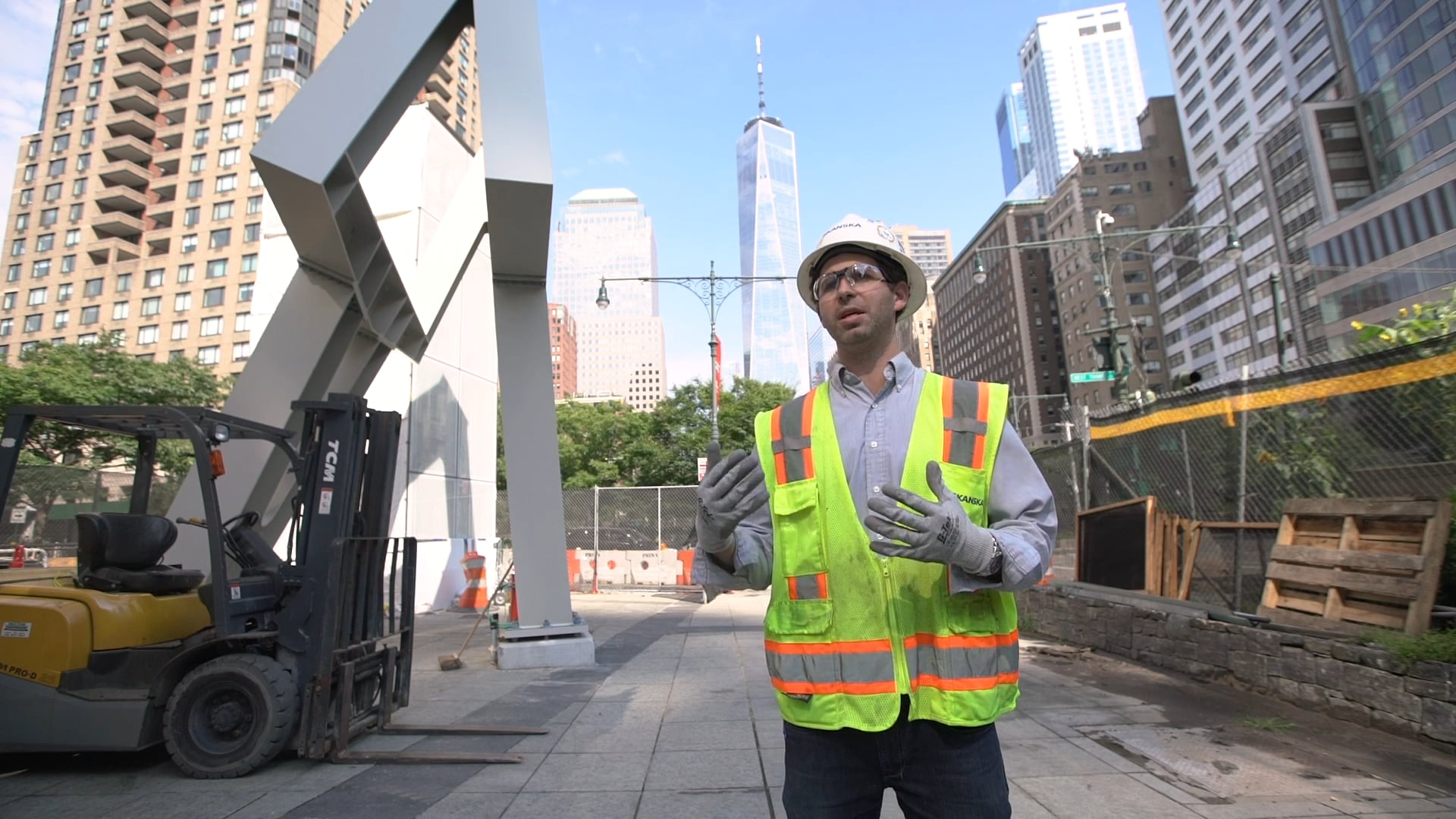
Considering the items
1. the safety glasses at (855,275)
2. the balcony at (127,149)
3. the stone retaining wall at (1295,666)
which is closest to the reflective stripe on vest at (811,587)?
the safety glasses at (855,275)

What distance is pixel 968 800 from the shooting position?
151 centimetres

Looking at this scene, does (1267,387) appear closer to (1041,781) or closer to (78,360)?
(1041,781)

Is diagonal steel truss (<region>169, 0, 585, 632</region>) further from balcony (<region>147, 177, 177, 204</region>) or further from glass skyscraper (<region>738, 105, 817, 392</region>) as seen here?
balcony (<region>147, 177, 177, 204</region>)

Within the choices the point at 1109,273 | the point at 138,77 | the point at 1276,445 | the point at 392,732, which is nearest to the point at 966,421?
the point at 392,732

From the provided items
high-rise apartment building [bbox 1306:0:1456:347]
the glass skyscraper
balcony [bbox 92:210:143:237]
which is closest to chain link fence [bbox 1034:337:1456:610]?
high-rise apartment building [bbox 1306:0:1456:347]

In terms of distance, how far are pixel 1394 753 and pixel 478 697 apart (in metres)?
6.91

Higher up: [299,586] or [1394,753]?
[299,586]

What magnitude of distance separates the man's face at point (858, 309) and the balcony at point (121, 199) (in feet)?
263

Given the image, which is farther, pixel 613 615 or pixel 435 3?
pixel 613 615

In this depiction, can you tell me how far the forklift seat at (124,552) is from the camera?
501cm

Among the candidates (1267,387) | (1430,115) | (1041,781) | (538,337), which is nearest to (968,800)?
(1041,781)

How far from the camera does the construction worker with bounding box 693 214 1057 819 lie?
1502 millimetres

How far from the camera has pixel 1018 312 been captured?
109 meters

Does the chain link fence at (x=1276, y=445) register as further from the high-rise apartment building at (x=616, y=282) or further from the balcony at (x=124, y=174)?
the balcony at (x=124, y=174)
